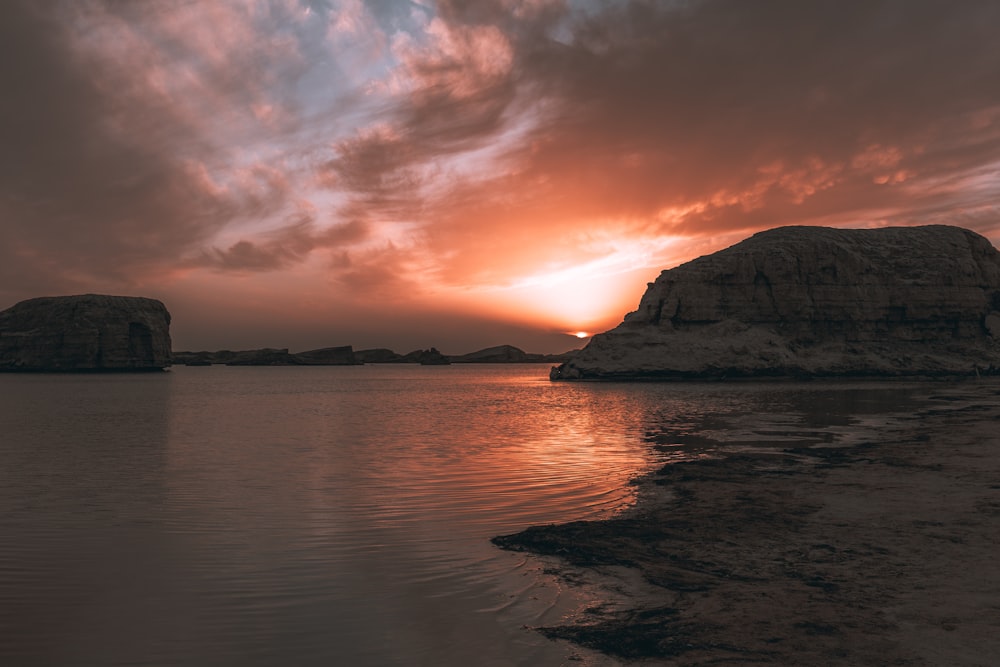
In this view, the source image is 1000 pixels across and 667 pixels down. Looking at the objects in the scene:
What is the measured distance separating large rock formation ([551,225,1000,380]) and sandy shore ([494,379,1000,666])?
67894 mm

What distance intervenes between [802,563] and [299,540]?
288 inches

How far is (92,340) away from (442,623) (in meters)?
167

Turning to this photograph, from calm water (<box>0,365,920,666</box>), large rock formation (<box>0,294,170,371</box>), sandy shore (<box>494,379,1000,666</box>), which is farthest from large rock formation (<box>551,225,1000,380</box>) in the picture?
large rock formation (<box>0,294,170,371</box>)

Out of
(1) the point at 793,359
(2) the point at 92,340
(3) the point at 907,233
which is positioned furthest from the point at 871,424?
(2) the point at 92,340

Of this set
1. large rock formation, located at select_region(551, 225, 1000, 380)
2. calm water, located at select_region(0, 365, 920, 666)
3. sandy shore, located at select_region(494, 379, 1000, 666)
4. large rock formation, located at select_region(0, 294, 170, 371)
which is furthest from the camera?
large rock formation, located at select_region(0, 294, 170, 371)

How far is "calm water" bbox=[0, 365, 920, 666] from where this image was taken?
20.4 ft

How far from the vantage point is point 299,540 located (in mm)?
10141

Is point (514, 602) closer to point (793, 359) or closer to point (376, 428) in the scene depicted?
point (376, 428)

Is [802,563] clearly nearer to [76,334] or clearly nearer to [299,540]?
[299,540]

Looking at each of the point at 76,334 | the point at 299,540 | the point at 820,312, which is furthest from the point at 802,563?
the point at 76,334

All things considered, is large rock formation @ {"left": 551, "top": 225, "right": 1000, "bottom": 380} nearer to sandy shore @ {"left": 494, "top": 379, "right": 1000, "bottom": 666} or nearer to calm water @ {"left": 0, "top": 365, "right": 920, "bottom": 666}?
calm water @ {"left": 0, "top": 365, "right": 920, "bottom": 666}

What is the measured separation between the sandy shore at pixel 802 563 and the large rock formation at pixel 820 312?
223ft

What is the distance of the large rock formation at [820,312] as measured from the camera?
80.2 m

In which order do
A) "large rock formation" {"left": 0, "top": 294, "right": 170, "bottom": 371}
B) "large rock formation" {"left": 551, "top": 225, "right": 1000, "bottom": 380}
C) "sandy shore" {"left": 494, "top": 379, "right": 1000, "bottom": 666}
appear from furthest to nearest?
1. "large rock formation" {"left": 0, "top": 294, "right": 170, "bottom": 371}
2. "large rock formation" {"left": 551, "top": 225, "right": 1000, "bottom": 380}
3. "sandy shore" {"left": 494, "top": 379, "right": 1000, "bottom": 666}
